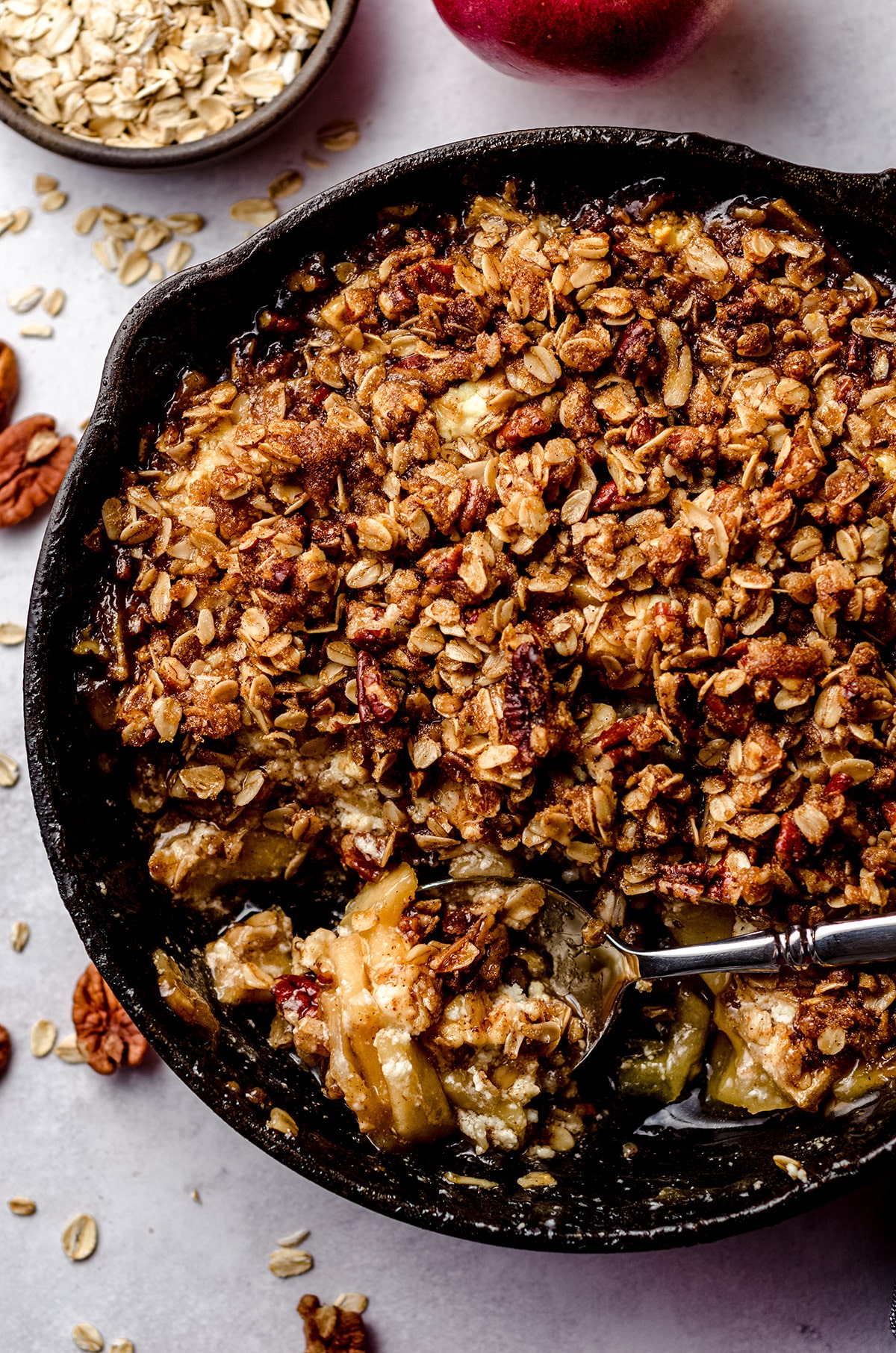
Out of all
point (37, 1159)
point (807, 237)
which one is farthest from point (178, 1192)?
A: point (807, 237)

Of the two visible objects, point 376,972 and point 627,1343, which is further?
point 627,1343

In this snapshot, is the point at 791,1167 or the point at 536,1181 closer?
the point at 791,1167

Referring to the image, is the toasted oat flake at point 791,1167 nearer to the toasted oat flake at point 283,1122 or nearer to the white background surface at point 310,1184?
the white background surface at point 310,1184

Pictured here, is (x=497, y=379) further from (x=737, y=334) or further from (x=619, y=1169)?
(x=619, y=1169)

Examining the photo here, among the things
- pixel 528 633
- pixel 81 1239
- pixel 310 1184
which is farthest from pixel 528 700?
pixel 81 1239

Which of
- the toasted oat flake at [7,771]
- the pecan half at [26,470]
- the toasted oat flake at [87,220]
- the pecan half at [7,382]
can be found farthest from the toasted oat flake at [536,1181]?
the toasted oat flake at [87,220]

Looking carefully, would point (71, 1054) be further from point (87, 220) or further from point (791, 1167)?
point (87, 220)

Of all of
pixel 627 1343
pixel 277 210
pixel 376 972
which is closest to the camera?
pixel 376 972
